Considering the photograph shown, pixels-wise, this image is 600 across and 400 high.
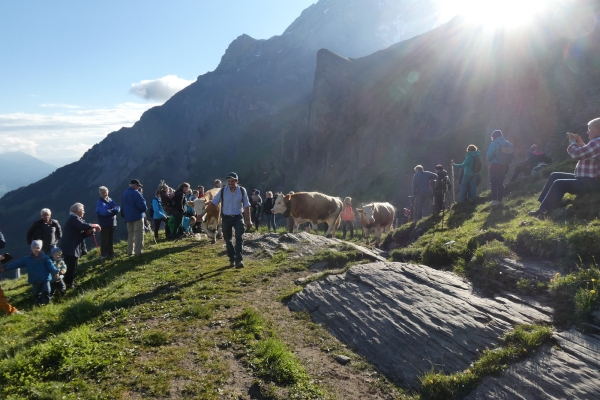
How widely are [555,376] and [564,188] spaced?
19.8 ft

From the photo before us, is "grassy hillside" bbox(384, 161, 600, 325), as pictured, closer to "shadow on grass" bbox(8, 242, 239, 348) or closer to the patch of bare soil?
the patch of bare soil

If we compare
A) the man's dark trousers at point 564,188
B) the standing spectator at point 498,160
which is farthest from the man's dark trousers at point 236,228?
the standing spectator at point 498,160

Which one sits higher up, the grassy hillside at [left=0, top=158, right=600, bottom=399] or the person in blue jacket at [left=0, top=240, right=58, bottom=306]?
the person in blue jacket at [left=0, top=240, right=58, bottom=306]

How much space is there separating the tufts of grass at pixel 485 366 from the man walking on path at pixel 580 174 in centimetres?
503

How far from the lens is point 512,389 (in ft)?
14.4

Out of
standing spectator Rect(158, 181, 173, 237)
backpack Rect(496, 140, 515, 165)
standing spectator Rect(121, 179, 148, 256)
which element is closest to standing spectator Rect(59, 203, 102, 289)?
standing spectator Rect(121, 179, 148, 256)

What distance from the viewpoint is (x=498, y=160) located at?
47.0 ft

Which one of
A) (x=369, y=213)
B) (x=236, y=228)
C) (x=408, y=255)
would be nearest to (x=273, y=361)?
(x=236, y=228)

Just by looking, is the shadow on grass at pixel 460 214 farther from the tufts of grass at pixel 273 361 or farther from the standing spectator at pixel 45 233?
the standing spectator at pixel 45 233

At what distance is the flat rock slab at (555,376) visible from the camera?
4180 mm

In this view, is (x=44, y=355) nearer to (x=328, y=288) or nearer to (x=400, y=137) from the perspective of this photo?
(x=328, y=288)

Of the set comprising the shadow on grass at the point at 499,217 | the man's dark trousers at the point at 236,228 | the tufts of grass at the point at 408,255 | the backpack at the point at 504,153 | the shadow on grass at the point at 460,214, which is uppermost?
the backpack at the point at 504,153

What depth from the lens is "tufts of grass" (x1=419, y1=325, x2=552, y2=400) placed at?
4.57 meters

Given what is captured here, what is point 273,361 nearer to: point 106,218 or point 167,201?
point 106,218
